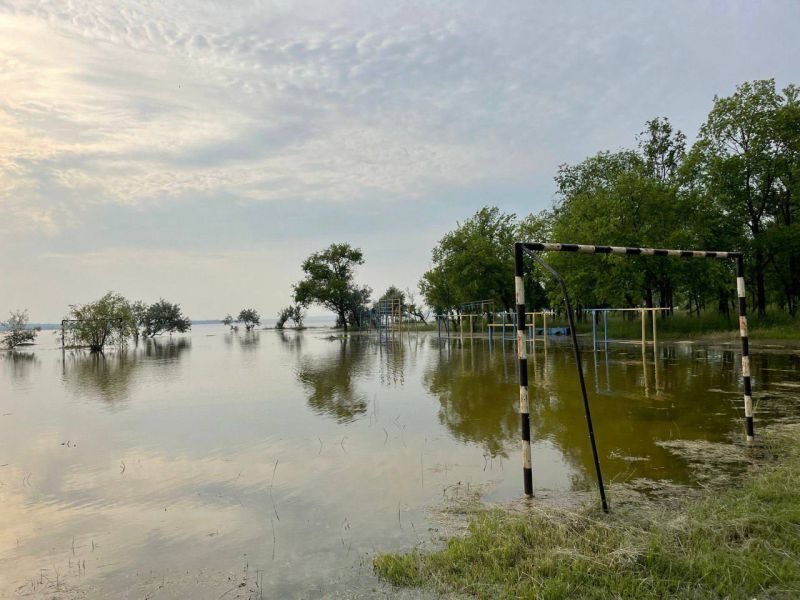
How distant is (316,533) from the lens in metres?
4.71

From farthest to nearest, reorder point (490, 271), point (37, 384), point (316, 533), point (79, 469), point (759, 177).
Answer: point (490, 271)
point (759, 177)
point (37, 384)
point (79, 469)
point (316, 533)

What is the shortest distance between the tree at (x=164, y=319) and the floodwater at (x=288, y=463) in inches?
1919

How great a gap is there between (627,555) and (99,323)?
38166mm

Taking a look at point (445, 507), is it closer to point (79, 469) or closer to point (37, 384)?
point (79, 469)

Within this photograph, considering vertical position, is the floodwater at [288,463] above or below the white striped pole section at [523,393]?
below

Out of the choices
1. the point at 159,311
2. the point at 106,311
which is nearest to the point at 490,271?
the point at 106,311

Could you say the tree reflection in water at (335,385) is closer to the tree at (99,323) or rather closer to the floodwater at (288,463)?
the floodwater at (288,463)

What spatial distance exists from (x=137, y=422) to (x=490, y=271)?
33.8 metres

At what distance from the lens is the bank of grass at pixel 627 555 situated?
11.0 ft

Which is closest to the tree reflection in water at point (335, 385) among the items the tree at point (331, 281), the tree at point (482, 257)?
the tree at point (482, 257)

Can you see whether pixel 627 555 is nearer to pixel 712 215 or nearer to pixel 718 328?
pixel 718 328

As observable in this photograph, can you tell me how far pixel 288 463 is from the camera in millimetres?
7055

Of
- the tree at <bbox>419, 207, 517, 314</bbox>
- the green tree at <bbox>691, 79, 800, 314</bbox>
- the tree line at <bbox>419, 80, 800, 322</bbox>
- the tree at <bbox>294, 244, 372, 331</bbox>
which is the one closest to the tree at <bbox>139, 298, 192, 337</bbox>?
the tree at <bbox>294, 244, 372, 331</bbox>

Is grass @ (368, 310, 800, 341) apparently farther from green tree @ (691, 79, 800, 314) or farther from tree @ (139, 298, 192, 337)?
tree @ (139, 298, 192, 337)
